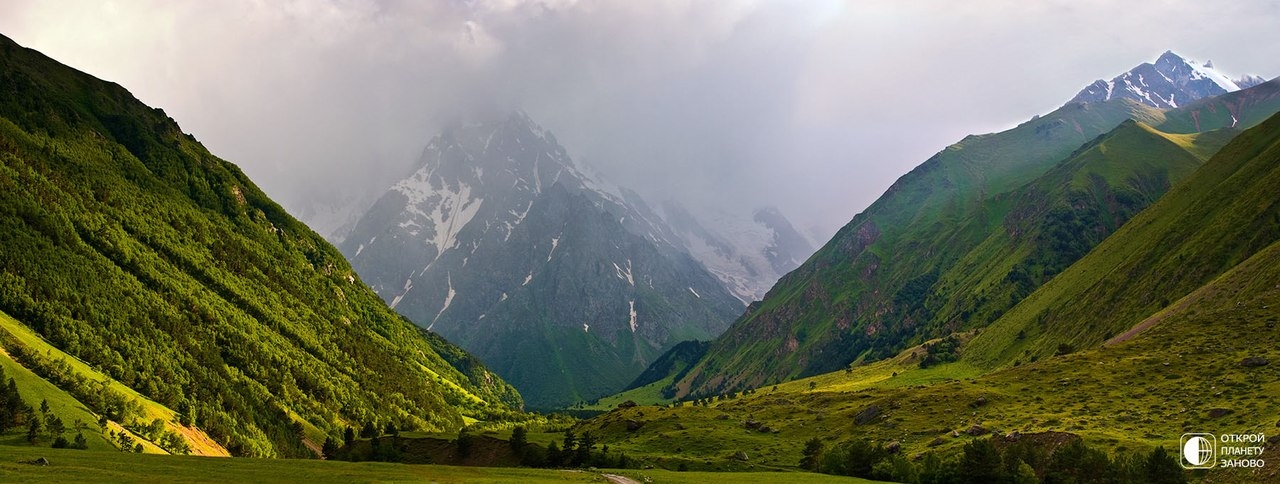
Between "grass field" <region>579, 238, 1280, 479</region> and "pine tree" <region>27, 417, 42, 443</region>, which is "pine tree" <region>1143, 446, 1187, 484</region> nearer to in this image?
"grass field" <region>579, 238, 1280, 479</region>

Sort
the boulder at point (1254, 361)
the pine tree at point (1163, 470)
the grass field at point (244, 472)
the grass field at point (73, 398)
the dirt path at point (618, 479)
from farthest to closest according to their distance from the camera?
the grass field at point (73, 398), the boulder at point (1254, 361), the dirt path at point (618, 479), the pine tree at point (1163, 470), the grass field at point (244, 472)

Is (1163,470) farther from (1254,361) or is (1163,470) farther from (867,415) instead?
(867,415)

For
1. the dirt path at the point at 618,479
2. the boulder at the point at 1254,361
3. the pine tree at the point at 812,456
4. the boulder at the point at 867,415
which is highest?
the boulder at the point at 1254,361

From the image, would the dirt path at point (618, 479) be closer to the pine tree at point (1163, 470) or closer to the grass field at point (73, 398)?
the pine tree at point (1163, 470)

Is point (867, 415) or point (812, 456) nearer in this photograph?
point (812, 456)

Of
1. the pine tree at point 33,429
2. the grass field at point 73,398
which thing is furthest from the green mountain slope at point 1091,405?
the pine tree at point 33,429

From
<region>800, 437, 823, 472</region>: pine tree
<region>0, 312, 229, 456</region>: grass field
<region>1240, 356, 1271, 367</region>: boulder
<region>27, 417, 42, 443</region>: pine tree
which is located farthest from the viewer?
<region>0, 312, 229, 456</region>: grass field

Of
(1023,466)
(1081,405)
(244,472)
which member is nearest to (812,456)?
(1023,466)

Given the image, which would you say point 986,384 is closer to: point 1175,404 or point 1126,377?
point 1126,377

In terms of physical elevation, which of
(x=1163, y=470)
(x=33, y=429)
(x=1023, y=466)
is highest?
(x=33, y=429)

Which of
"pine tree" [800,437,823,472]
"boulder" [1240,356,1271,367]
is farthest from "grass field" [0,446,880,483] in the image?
"boulder" [1240,356,1271,367]

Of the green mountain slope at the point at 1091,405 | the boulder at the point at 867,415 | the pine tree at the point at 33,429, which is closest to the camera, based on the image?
the green mountain slope at the point at 1091,405

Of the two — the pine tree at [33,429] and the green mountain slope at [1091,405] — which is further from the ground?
the pine tree at [33,429]

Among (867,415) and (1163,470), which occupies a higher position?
(1163,470)
